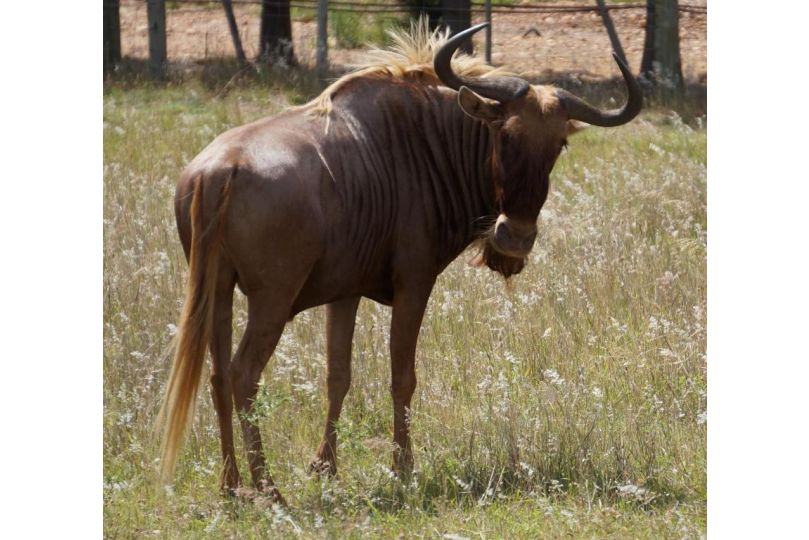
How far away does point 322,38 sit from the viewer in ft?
43.1

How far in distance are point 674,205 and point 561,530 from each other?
3.63m

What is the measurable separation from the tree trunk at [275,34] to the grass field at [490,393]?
17.0ft

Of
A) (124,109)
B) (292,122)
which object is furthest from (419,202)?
(124,109)

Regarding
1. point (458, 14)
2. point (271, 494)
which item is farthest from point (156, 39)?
point (271, 494)

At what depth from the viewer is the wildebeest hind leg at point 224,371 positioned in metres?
4.78

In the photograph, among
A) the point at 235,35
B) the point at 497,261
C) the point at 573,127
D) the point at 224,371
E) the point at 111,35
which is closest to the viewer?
the point at 224,371

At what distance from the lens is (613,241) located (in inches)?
280

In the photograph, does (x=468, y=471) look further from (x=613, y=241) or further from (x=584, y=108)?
(x=613, y=241)

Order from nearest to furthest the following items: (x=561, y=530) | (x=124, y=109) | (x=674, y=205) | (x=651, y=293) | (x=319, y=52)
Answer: (x=561, y=530)
(x=651, y=293)
(x=674, y=205)
(x=124, y=109)
(x=319, y=52)

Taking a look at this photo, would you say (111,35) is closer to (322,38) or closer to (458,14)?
(322,38)

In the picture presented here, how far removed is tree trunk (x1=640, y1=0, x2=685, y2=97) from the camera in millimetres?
8633

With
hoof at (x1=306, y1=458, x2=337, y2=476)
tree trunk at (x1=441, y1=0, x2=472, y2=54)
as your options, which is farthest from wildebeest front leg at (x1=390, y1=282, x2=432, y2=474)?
tree trunk at (x1=441, y1=0, x2=472, y2=54)

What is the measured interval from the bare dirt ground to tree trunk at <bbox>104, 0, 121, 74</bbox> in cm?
59

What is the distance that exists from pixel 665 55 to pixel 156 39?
5021 millimetres
